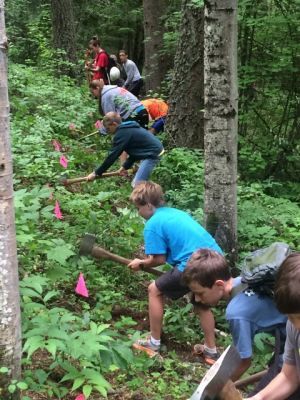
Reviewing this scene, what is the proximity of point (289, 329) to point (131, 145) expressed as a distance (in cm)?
467

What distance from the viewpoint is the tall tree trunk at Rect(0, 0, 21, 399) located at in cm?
257

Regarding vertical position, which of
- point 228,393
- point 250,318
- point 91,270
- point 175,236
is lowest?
point 91,270

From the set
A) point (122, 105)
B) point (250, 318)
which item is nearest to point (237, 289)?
point (250, 318)

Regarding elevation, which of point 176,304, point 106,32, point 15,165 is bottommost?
point 176,304

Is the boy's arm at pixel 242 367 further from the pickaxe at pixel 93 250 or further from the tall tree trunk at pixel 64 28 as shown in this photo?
the tall tree trunk at pixel 64 28

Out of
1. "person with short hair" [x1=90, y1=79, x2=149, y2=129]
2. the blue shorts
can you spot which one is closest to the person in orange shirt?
the blue shorts

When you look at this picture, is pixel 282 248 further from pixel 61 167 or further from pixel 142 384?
pixel 61 167

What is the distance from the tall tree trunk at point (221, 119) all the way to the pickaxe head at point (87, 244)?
131 cm

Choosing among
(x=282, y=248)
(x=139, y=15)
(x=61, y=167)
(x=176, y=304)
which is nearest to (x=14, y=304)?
(x=282, y=248)

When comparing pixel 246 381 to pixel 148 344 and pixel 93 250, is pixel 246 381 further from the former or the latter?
pixel 93 250

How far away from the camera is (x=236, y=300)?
3314 millimetres

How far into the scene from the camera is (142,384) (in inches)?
143

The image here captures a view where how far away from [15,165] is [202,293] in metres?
3.88

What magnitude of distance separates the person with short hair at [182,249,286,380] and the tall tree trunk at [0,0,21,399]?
3.69 feet
